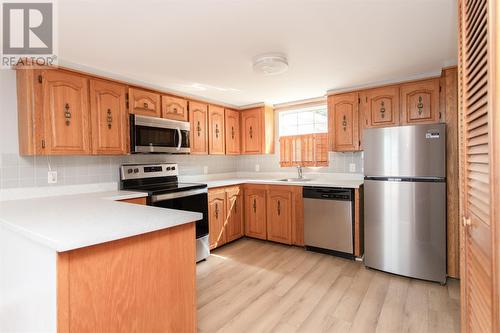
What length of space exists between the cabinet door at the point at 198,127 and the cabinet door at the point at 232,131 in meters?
0.46

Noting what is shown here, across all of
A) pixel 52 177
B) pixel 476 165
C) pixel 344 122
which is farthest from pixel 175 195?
pixel 476 165

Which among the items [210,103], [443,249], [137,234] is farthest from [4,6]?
[443,249]

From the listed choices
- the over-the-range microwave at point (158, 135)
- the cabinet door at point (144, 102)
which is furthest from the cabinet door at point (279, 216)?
the cabinet door at point (144, 102)

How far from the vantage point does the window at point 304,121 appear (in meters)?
4.00

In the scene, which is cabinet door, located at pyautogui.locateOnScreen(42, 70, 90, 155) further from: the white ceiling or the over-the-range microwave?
the over-the-range microwave

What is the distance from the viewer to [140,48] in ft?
7.09

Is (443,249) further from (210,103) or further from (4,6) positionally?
(4,6)

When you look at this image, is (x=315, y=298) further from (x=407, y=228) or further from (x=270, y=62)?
(x=270, y=62)

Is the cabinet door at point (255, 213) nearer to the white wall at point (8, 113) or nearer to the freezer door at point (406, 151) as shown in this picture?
the freezer door at point (406, 151)

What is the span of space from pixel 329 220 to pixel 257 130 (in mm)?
1863

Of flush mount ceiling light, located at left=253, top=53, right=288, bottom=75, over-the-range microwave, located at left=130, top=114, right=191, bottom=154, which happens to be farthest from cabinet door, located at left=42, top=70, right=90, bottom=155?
flush mount ceiling light, located at left=253, top=53, right=288, bottom=75

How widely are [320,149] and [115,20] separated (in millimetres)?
3037

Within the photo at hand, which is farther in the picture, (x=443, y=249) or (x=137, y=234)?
(x=443, y=249)

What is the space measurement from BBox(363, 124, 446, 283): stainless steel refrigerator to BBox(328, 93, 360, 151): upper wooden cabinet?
0.46 metres
